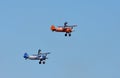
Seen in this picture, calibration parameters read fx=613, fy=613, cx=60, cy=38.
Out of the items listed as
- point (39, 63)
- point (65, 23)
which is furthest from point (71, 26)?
point (39, 63)

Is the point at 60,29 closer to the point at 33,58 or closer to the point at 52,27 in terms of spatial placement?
the point at 52,27

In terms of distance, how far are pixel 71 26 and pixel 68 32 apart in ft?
7.99

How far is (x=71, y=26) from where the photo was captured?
15725cm

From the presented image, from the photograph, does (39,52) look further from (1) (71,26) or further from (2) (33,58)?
(1) (71,26)

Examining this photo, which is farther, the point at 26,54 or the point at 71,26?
the point at 26,54

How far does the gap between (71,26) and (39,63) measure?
1495 cm

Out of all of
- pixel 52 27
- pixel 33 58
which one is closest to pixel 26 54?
pixel 33 58

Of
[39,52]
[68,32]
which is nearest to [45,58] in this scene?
[39,52]

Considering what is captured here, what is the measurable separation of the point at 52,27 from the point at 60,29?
2.97 meters

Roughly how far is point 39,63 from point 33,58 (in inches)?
233

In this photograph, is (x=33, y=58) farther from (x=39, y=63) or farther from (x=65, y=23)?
(x=65, y=23)

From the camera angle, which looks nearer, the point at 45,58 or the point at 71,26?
the point at 71,26

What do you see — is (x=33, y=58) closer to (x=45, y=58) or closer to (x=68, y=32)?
(x=45, y=58)

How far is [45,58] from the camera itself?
6619 inches
